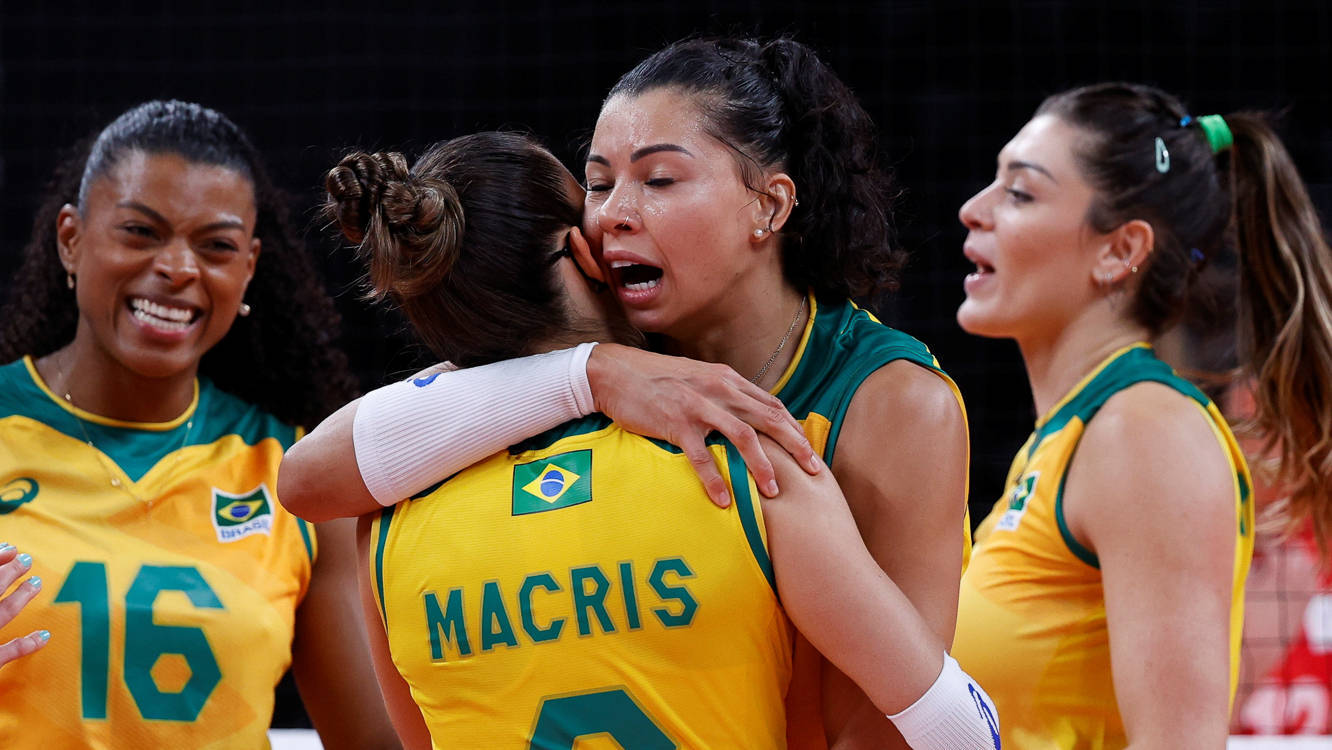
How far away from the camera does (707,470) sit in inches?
51.2

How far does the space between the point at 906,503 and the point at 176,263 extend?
133cm

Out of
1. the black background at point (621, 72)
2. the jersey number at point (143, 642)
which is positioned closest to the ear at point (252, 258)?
the jersey number at point (143, 642)

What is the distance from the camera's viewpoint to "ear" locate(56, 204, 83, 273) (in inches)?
88.3

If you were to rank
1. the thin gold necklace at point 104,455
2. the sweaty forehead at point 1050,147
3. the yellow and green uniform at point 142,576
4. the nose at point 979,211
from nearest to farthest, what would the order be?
the yellow and green uniform at point 142,576 → the thin gold necklace at point 104,455 → the sweaty forehead at point 1050,147 → the nose at point 979,211

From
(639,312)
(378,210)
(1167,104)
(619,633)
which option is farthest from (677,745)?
(1167,104)

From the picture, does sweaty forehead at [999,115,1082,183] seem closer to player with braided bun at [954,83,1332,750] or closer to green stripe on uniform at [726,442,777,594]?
player with braided bun at [954,83,1332,750]

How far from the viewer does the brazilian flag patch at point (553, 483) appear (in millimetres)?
1321

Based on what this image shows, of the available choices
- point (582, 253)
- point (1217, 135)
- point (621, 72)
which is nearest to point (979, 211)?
point (1217, 135)

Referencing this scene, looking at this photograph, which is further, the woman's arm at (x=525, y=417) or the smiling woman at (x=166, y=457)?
the smiling woman at (x=166, y=457)

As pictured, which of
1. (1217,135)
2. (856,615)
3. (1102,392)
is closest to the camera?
(856,615)

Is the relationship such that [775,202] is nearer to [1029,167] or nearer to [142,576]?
[1029,167]

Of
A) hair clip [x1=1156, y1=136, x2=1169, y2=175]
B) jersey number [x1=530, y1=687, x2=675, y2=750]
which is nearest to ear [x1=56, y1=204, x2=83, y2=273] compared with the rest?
jersey number [x1=530, y1=687, x2=675, y2=750]

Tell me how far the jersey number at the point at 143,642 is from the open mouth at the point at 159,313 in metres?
0.40

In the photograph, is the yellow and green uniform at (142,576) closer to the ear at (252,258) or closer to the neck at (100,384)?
the neck at (100,384)
